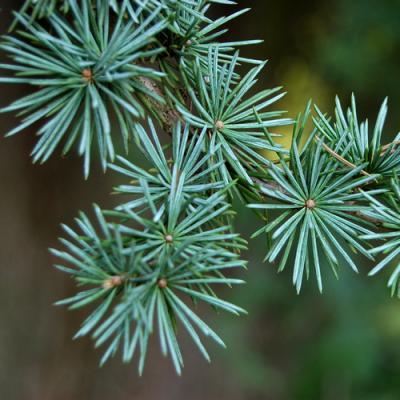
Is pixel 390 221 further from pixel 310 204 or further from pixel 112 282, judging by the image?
pixel 112 282

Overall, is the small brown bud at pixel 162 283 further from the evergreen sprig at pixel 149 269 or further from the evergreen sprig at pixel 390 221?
the evergreen sprig at pixel 390 221

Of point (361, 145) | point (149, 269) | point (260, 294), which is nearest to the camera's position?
point (149, 269)

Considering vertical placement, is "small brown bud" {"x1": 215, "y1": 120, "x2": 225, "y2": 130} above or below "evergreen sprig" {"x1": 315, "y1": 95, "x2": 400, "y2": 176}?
below

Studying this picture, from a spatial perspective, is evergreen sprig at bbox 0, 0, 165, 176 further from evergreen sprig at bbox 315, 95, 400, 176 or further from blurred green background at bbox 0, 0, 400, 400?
blurred green background at bbox 0, 0, 400, 400

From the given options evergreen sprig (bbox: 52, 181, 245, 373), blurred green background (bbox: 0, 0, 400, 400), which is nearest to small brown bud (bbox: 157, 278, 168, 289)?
evergreen sprig (bbox: 52, 181, 245, 373)

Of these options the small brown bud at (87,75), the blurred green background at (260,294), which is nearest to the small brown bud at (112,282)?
the small brown bud at (87,75)

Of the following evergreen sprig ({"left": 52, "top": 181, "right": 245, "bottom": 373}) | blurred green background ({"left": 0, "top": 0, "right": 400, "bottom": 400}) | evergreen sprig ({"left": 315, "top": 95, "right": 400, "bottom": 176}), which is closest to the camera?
evergreen sprig ({"left": 52, "top": 181, "right": 245, "bottom": 373})

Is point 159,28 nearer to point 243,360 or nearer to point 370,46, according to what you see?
point 370,46

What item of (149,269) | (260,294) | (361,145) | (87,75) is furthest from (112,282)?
(260,294)

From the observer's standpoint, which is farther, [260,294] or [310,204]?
[260,294]
